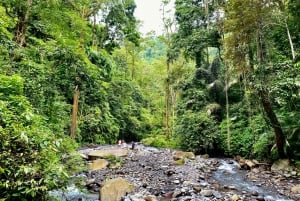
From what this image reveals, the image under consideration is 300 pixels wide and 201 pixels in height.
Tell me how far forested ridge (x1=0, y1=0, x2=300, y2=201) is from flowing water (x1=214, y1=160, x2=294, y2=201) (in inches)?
70.2

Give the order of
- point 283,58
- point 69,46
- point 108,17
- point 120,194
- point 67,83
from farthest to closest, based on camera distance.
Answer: point 108,17, point 283,58, point 67,83, point 69,46, point 120,194

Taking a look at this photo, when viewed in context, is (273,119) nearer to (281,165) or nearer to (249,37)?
(281,165)

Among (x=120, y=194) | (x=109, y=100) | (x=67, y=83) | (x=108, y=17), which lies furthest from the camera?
(x=109, y=100)

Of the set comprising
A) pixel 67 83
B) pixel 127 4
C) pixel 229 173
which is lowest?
pixel 229 173

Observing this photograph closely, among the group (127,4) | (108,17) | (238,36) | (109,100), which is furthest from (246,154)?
(127,4)

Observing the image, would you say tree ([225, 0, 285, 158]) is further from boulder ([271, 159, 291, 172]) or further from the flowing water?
the flowing water

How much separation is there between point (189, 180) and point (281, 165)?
433 cm

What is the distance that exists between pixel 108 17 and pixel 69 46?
17097 mm

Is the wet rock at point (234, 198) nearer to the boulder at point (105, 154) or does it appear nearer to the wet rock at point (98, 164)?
the wet rock at point (98, 164)

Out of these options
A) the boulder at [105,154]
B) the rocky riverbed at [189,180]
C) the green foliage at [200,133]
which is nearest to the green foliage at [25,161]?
the rocky riverbed at [189,180]

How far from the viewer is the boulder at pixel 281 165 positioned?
11494 mm

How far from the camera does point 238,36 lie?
39.2ft

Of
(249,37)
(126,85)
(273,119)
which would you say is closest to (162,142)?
(126,85)

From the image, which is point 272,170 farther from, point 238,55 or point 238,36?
point 238,36
